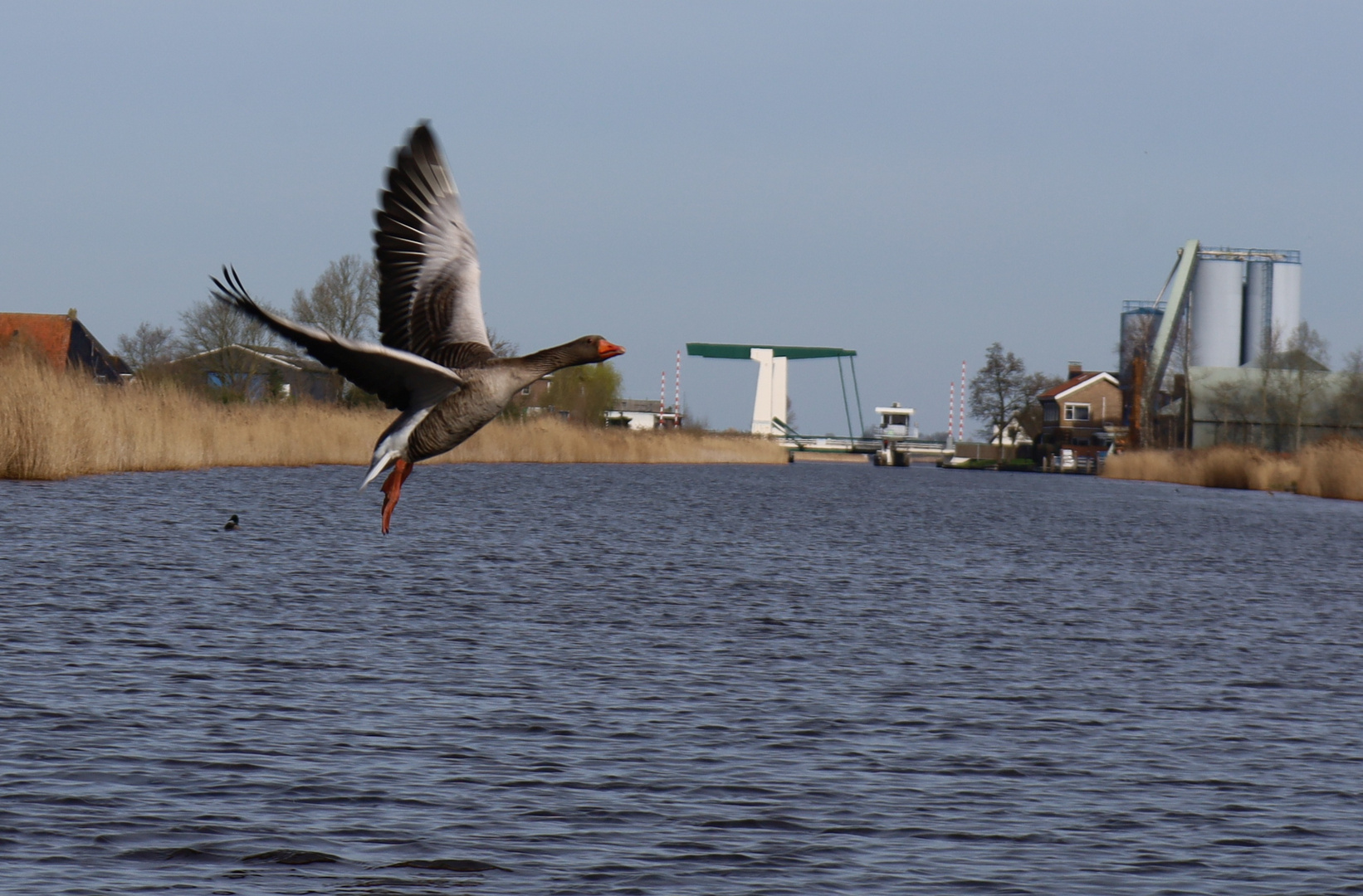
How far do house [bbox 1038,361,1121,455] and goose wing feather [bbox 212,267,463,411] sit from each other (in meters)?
130

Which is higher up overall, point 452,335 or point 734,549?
point 452,335

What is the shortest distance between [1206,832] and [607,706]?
19.1ft

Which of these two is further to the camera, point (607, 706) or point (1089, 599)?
point (1089, 599)

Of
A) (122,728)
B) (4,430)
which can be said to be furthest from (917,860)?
(4,430)

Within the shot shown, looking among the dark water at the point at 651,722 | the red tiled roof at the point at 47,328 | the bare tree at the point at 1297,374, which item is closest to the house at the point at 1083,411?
the bare tree at the point at 1297,374

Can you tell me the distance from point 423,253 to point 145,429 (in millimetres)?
36787

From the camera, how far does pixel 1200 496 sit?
234ft

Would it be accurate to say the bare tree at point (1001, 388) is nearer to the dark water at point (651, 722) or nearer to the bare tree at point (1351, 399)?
the bare tree at point (1351, 399)

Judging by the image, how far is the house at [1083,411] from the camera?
135250mm

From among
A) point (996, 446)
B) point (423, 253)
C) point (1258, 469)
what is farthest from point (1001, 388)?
point (423, 253)

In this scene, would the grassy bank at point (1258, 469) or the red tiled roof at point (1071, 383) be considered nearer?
the grassy bank at point (1258, 469)

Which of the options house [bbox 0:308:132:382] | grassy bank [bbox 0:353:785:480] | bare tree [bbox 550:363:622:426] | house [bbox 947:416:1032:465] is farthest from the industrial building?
house [bbox 0:308:132:382]

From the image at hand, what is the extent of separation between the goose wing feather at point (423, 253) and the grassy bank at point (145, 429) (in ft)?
99.7

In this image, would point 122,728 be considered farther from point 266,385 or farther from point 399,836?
point 266,385
